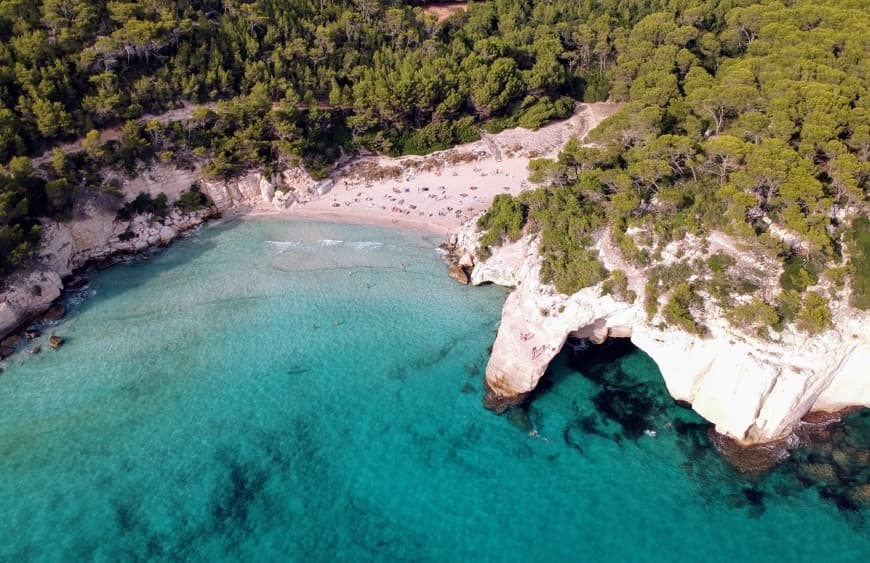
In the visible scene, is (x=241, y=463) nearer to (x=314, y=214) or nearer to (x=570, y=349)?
(x=570, y=349)

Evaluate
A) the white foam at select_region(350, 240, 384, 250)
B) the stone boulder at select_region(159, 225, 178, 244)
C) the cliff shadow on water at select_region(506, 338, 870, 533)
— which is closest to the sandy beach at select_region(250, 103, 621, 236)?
the white foam at select_region(350, 240, 384, 250)

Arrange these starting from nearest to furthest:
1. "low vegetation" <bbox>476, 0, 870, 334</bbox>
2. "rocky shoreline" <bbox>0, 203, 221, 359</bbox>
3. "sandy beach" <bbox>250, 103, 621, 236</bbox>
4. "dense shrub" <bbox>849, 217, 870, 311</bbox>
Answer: "dense shrub" <bbox>849, 217, 870, 311</bbox>, "low vegetation" <bbox>476, 0, 870, 334</bbox>, "rocky shoreline" <bbox>0, 203, 221, 359</bbox>, "sandy beach" <bbox>250, 103, 621, 236</bbox>

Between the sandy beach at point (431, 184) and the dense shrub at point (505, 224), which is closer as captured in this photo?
the dense shrub at point (505, 224)

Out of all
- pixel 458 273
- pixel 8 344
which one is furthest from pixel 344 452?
pixel 8 344

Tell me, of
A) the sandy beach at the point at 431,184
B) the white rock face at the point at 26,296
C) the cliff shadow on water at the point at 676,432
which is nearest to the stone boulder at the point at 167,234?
the sandy beach at the point at 431,184

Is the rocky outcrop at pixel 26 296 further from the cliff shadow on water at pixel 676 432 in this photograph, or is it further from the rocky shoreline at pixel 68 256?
the cliff shadow on water at pixel 676 432

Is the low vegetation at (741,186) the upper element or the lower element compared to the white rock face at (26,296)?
upper

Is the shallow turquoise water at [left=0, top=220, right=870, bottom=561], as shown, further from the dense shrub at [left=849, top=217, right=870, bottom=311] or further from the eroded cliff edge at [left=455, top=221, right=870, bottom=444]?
the dense shrub at [left=849, top=217, right=870, bottom=311]
